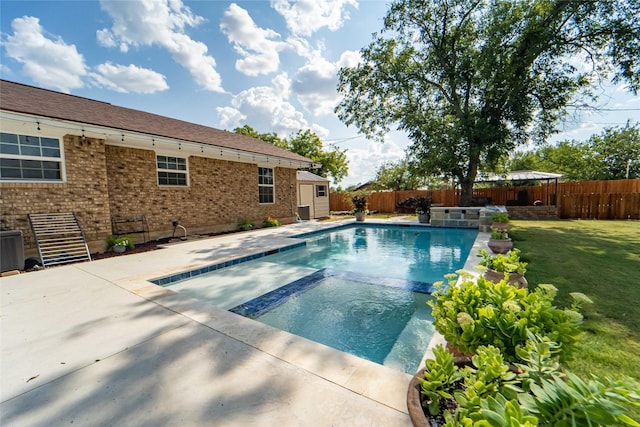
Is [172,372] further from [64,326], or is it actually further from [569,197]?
[569,197]

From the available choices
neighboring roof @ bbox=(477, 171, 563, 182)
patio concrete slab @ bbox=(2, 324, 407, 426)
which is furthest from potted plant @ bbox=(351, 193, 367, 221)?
patio concrete slab @ bbox=(2, 324, 407, 426)

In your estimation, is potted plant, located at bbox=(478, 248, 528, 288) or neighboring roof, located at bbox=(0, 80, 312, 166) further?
neighboring roof, located at bbox=(0, 80, 312, 166)

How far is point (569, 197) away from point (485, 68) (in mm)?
8557

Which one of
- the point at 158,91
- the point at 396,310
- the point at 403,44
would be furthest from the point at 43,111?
the point at 403,44

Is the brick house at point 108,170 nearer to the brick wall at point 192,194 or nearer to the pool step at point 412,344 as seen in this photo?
the brick wall at point 192,194

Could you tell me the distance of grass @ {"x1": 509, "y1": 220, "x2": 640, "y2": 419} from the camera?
2072 mm

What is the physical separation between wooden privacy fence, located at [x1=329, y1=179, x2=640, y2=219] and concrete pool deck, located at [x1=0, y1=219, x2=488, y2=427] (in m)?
17.0

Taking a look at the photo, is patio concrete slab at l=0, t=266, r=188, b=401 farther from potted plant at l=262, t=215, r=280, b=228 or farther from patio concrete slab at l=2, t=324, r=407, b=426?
potted plant at l=262, t=215, r=280, b=228

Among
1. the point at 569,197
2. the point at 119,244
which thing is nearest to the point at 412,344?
the point at 119,244

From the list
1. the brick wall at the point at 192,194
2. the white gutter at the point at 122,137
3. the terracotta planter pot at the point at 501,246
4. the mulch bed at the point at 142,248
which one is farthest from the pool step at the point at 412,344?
the brick wall at the point at 192,194

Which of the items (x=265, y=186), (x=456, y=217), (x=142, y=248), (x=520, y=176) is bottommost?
(x=142, y=248)

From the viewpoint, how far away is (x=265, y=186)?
41.9ft

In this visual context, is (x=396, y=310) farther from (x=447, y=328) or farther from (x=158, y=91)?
(x=158, y=91)

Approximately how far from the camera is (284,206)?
13.8 metres
